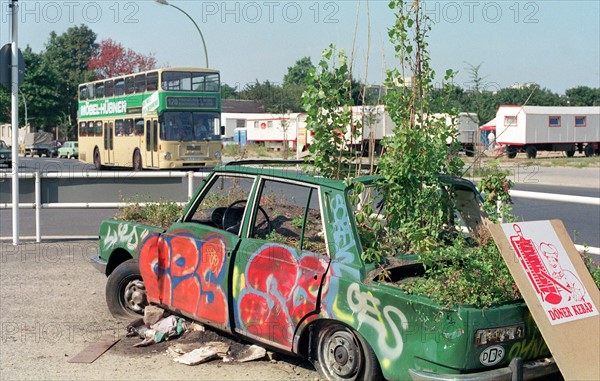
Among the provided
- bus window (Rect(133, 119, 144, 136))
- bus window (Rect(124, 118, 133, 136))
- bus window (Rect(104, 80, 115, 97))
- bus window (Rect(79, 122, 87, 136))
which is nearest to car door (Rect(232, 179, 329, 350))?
bus window (Rect(133, 119, 144, 136))

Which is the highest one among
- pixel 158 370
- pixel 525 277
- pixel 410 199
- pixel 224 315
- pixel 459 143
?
pixel 459 143

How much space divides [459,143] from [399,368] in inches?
91.5

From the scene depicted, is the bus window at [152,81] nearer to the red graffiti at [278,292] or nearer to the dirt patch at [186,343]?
the dirt patch at [186,343]

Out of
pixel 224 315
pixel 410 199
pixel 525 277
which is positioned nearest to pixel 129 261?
pixel 224 315

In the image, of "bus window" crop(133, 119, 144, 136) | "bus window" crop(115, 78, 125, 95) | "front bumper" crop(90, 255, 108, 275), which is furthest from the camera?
"bus window" crop(115, 78, 125, 95)

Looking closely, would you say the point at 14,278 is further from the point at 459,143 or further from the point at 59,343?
the point at 459,143

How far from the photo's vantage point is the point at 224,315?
20.2 ft

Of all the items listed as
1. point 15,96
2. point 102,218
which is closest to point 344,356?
point 15,96

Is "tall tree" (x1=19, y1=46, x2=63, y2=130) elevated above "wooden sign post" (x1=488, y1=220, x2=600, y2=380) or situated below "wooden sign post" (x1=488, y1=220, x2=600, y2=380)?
above

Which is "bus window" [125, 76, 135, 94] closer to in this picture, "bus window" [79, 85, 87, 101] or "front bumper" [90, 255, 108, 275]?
"bus window" [79, 85, 87, 101]

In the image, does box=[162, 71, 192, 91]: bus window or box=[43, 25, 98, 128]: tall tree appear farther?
box=[43, 25, 98, 128]: tall tree

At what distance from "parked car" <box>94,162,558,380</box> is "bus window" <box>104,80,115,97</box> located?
2747 centimetres

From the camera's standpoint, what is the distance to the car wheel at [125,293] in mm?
7402

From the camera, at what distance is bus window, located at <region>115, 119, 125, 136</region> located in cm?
3341
